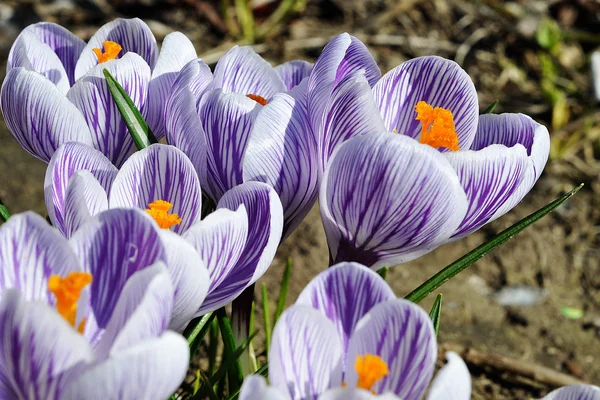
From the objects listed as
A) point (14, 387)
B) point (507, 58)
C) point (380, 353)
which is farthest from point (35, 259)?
point (507, 58)

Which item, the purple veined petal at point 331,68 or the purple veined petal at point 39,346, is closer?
the purple veined petal at point 39,346

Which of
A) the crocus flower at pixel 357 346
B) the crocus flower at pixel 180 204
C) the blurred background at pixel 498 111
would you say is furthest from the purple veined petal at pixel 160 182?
the blurred background at pixel 498 111

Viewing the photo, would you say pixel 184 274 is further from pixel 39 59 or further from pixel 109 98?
pixel 39 59

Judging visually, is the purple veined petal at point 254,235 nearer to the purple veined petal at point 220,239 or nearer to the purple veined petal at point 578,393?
the purple veined petal at point 220,239

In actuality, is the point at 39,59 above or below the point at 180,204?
above

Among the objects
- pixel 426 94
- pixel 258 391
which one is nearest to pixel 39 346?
pixel 258 391

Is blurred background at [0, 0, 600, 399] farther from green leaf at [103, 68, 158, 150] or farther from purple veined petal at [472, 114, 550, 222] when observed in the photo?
green leaf at [103, 68, 158, 150]
